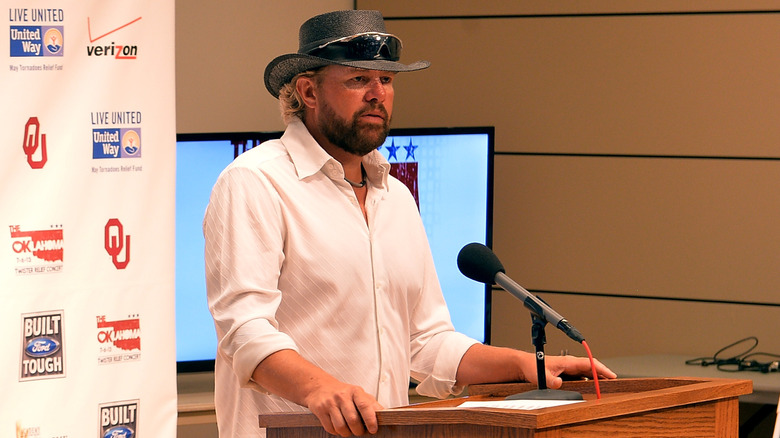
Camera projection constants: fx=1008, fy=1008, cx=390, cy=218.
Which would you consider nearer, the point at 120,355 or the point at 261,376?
the point at 261,376

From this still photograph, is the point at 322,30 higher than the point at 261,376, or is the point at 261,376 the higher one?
the point at 322,30

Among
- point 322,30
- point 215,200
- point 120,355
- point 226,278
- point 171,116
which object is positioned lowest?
point 120,355

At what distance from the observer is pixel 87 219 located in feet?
7.76

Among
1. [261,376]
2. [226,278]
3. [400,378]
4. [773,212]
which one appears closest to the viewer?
[261,376]

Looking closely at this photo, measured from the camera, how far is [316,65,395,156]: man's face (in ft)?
Result: 6.54

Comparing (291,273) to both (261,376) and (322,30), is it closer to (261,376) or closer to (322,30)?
(261,376)

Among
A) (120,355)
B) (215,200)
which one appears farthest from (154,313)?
(215,200)

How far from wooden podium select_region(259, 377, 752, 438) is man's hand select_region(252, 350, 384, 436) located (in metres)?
0.03

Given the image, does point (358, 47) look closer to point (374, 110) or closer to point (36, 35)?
point (374, 110)

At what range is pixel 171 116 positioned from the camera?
98.7 inches

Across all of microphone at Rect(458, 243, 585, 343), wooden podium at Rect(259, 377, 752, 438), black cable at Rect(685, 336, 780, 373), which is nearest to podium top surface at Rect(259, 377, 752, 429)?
wooden podium at Rect(259, 377, 752, 438)

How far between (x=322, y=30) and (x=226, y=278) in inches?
22.6

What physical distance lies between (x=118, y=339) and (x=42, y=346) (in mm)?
195

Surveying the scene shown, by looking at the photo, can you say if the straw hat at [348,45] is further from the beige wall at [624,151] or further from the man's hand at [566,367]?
the beige wall at [624,151]
